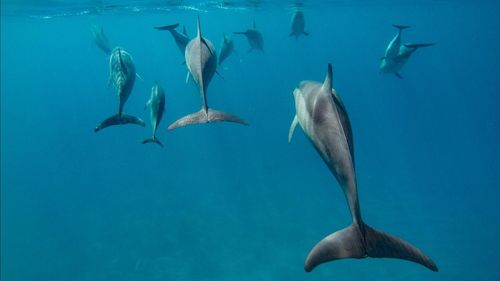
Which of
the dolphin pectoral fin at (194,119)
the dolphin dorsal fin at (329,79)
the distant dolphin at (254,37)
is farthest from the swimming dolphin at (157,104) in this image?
the distant dolphin at (254,37)

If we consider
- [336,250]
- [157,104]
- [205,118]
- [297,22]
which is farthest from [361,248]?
[297,22]

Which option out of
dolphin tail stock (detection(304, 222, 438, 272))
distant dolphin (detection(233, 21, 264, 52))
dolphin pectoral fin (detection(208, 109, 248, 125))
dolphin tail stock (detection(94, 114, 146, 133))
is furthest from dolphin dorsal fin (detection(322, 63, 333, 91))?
distant dolphin (detection(233, 21, 264, 52))

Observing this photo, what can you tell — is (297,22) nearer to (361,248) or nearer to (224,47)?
(224,47)

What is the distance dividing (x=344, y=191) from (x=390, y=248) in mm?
788

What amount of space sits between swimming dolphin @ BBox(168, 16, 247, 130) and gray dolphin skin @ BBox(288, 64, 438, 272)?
77.1 inches

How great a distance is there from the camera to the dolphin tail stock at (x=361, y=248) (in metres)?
4.25

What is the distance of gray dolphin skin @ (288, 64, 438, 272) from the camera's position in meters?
4.28

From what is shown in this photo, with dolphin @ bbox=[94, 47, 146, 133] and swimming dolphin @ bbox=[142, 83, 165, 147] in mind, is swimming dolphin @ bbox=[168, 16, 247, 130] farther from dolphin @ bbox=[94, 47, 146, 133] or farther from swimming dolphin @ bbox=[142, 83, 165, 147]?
dolphin @ bbox=[94, 47, 146, 133]

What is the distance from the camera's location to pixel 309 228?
17.0 m

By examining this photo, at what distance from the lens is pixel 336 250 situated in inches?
169

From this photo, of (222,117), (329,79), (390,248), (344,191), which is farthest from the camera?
(222,117)

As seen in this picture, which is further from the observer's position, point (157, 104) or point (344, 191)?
point (157, 104)

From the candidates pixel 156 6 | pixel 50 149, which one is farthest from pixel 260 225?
pixel 50 149

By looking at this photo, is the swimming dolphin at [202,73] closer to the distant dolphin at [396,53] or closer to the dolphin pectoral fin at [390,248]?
the dolphin pectoral fin at [390,248]
